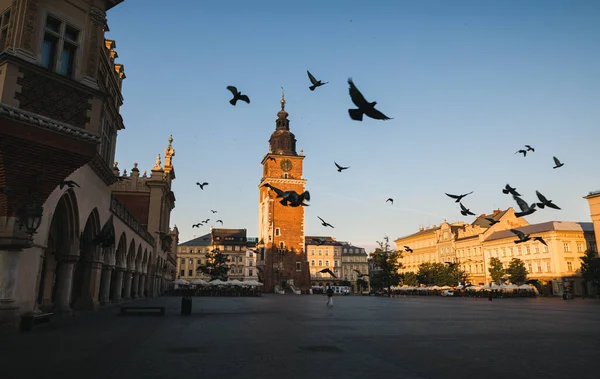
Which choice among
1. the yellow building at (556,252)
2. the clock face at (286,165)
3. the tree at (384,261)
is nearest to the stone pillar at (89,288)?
the tree at (384,261)

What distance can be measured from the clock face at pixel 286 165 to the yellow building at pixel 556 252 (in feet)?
157

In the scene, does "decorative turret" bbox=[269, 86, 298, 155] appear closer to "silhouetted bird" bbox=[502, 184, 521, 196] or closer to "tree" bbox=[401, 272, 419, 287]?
"tree" bbox=[401, 272, 419, 287]

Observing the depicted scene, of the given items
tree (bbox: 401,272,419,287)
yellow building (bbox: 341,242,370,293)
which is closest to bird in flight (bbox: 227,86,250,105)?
tree (bbox: 401,272,419,287)

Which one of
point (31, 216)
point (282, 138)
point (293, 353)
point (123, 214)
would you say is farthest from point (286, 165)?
point (293, 353)

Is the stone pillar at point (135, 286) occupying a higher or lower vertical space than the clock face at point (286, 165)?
lower

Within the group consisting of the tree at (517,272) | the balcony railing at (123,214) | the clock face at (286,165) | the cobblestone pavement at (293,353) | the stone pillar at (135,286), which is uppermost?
the clock face at (286,165)

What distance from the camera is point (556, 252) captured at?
2938 inches

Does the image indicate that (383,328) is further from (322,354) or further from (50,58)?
(50,58)

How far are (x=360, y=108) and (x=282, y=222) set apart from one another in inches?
3357

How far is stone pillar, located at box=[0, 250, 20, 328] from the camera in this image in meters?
12.7

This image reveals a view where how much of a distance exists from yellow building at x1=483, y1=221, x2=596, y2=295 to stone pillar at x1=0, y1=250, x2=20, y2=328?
81.0m

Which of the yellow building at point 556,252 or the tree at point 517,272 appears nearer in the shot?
the tree at point 517,272

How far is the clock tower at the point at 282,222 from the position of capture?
294 ft

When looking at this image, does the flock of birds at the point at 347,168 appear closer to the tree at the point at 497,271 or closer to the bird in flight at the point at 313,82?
the bird in flight at the point at 313,82
